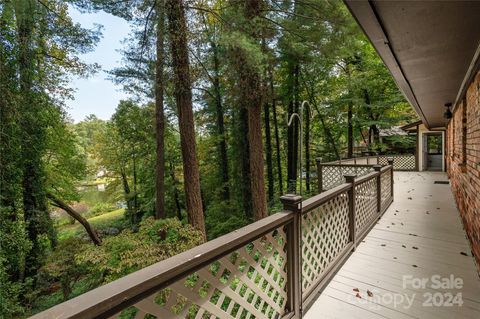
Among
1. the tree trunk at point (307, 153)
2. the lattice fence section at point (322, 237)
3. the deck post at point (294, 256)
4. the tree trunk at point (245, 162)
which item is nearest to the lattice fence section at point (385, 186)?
the lattice fence section at point (322, 237)

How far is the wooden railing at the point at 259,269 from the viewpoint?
39.0 inches

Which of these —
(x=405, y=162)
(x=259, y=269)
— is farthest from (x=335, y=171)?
(x=405, y=162)

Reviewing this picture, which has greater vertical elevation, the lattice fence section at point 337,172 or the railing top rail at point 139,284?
the railing top rail at point 139,284

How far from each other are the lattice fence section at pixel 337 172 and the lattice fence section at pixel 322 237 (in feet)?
13.3

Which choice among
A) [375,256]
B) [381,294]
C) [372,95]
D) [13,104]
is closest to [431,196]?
[375,256]

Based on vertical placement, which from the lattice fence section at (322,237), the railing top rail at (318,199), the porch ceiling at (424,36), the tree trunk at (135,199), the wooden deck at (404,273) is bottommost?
the tree trunk at (135,199)

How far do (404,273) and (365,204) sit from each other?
58.7 inches

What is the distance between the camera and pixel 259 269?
5.84 feet

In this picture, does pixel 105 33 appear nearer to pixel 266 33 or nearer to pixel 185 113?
pixel 185 113

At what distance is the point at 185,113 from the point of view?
5.79 metres

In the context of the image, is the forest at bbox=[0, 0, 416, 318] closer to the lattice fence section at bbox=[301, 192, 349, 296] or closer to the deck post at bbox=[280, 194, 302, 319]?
the deck post at bbox=[280, 194, 302, 319]

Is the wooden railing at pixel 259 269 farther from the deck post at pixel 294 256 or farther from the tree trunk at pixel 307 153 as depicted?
the tree trunk at pixel 307 153

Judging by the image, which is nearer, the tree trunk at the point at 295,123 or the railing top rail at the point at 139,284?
the railing top rail at the point at 139,284

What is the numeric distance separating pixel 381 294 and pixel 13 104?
7591mm
